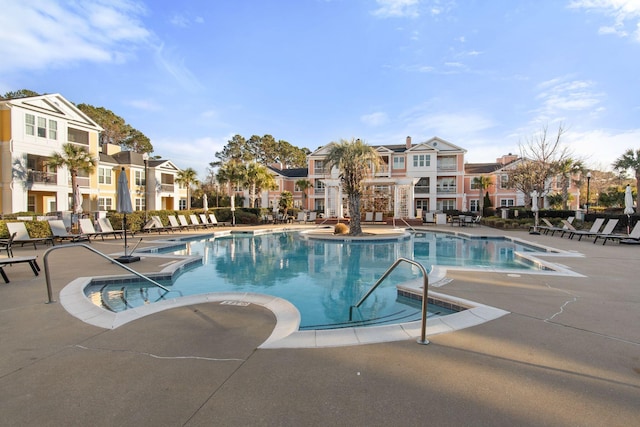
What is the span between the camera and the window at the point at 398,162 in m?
40.1

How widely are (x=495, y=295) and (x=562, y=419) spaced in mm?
3740

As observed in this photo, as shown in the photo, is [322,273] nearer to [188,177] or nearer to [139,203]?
[188,177]

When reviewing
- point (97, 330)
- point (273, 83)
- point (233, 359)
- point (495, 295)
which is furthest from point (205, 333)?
point (273, 83)

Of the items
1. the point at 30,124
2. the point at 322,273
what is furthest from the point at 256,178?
the point at 322,273

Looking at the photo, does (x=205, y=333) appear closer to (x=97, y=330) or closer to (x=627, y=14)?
(x=97, y=330)

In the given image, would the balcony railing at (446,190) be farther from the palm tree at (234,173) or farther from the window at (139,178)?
the window at (139,178)

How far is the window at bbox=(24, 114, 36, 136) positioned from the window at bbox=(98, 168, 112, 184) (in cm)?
813

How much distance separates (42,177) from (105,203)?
7679mm

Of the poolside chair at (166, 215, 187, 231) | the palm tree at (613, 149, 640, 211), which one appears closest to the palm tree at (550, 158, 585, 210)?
the palm tree at (613, 149, 640, 211)

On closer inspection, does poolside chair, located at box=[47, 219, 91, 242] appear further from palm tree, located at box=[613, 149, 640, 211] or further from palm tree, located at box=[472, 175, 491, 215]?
palm tree, located at box=[613, 149, 640, 211]

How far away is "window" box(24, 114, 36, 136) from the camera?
77.0 feet

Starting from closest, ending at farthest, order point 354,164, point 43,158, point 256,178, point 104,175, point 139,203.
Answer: point 354,164
point 43,158
point 256,178
point 104,175
point 139,203

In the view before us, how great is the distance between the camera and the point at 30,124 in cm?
2372

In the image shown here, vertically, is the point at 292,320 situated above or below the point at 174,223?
below
